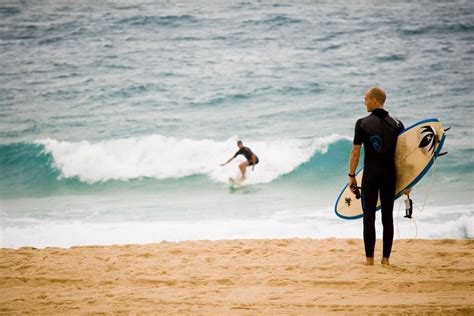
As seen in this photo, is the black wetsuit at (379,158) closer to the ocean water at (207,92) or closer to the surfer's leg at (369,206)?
the surfer's leg at (369,206)

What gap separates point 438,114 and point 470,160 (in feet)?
4.38

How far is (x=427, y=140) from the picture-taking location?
3.10m

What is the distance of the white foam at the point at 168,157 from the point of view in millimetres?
8414

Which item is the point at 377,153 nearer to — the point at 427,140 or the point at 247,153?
the point at 427,140

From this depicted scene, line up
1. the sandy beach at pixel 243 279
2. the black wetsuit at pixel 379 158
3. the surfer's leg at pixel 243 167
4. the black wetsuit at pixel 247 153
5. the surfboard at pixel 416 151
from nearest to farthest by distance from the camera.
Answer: the sandy beach at pixel 243 279 < the black wetsuit at pixel 379 158 < the surfboard at pixel 416 151 < the black wetsuit at pixel 247 153 < the surfer's leg at pixel 243 167

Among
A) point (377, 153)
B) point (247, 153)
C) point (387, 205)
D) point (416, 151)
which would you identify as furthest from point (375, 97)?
point (247, 153)

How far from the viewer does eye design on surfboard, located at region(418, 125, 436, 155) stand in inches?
122

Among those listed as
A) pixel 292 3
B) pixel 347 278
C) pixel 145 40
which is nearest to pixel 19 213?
pixel 145 40

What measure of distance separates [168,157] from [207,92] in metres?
1.69

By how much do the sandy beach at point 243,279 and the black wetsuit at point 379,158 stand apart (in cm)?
43

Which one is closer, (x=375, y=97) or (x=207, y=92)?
(x=375, y=97)

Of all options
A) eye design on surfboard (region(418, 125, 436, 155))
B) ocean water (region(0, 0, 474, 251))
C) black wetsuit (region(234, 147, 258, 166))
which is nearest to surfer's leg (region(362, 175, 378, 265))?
eye design on surfboard (region(418, 125, 436, 155))

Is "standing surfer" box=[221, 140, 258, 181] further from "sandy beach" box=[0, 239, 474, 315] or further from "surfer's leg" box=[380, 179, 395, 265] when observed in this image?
"surfer's leg" box=[380, 179, 395, 265]

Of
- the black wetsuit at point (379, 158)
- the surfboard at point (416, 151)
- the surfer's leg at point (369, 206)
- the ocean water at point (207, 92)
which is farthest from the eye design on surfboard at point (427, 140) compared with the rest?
the ocean water at point (207, 92)
